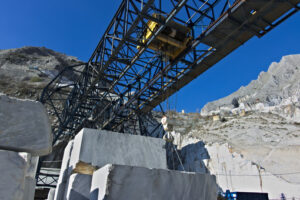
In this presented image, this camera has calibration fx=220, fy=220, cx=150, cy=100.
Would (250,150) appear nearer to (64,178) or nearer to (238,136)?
(238,136)

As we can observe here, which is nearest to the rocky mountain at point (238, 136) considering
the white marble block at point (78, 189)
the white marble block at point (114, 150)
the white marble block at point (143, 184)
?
the white marble block at point (114, 150)

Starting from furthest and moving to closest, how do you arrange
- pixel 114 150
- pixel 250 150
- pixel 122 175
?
pixel 250 150 < pixel 114 150 < pixel 122 175

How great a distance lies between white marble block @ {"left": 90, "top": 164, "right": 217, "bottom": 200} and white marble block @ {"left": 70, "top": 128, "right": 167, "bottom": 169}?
8.46 feet

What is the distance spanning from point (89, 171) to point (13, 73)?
51585 mm

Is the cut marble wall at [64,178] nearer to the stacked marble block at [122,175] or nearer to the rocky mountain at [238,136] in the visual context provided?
the stacked marble block at [122,175]

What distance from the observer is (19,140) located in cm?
230

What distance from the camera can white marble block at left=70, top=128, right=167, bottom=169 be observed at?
513 centimetres

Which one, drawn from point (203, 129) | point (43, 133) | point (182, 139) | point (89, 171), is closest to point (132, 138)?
point (89, 171)

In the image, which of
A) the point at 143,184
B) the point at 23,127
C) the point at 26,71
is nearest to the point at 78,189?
the point at 143,184

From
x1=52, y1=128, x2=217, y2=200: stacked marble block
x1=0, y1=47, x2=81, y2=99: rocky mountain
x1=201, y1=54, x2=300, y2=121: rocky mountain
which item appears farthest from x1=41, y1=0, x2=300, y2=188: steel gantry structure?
x1=201, y1=54, x2=300, y2=121: rocky mountain

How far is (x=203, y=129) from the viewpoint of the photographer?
126ft

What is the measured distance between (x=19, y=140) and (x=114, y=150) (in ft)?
12.2

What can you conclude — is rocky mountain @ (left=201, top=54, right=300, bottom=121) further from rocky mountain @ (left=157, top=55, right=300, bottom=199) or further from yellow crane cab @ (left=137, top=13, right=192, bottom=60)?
yellow crane cab @ (left=137, top=13, right=192, bottom=60)

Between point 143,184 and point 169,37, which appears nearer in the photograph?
point 143,184
